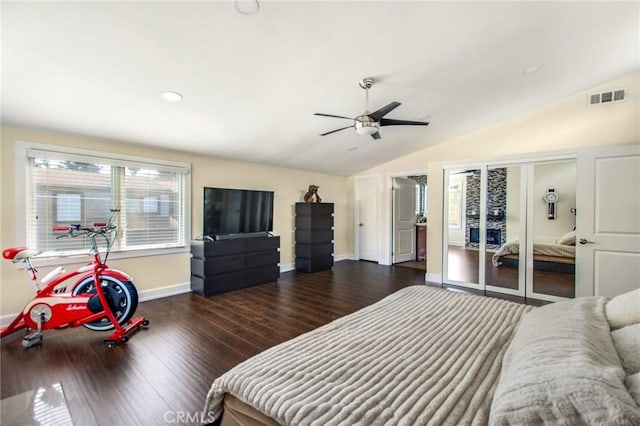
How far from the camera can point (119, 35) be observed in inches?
74.6

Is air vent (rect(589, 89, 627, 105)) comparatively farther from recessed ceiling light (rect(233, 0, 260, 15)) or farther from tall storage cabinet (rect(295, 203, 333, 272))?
recessed ceiling light (rect(233, 0, 260, 15))

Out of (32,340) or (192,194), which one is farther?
(192,194)

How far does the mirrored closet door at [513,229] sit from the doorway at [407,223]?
5.17 feet

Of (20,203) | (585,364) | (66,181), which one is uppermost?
(66,181)

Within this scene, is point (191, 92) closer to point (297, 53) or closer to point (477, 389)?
point (297, 53)

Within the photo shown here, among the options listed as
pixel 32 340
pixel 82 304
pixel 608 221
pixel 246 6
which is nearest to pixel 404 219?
pixel 608 221

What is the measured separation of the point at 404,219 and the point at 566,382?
622 centimetres

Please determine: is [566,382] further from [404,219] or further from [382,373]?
[404,219]

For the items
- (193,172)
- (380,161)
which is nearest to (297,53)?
(193,172)

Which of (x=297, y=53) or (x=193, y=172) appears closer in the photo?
(x=297, y=53)

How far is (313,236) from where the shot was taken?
18.7 ft

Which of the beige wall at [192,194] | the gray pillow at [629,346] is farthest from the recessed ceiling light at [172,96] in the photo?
the gray pillow at [629,346]

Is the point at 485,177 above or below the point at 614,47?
below

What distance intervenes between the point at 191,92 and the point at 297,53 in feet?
3.80
